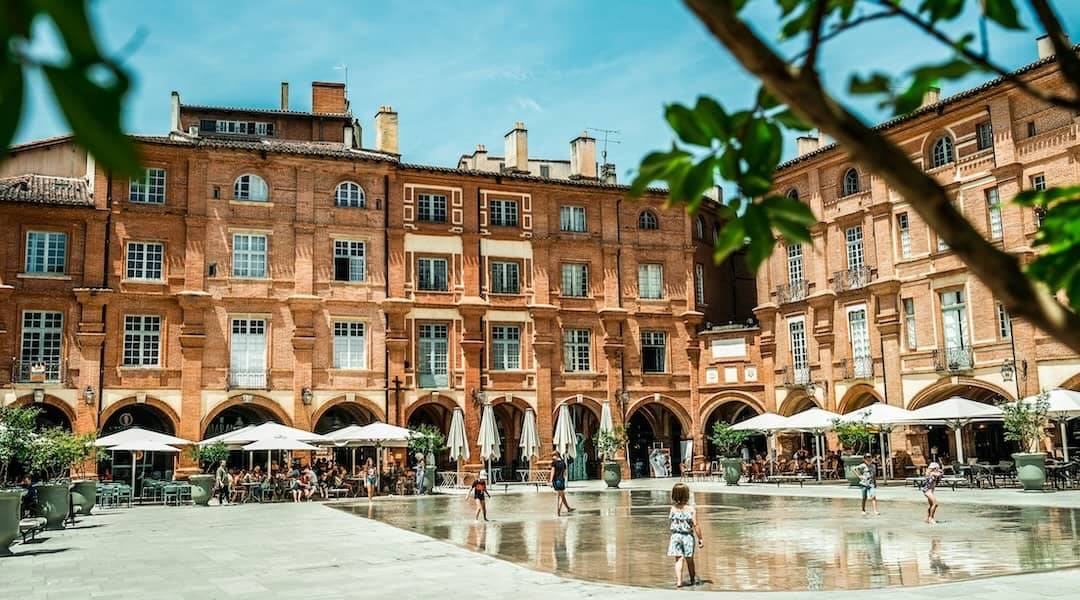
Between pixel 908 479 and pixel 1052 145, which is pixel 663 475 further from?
pixel 1052 145

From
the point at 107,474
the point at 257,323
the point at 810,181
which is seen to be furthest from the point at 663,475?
the point at 107,474

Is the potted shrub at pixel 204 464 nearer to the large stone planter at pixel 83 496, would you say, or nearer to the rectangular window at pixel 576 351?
the large stone planter at pixel 83 496

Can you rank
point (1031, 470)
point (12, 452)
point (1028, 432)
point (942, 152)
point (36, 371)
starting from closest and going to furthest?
point (12, 452), point (1031, 470), point (1028, 432), point (36, 371), point (942, 152)

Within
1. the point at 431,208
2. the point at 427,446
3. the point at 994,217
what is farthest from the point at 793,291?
the point at 427,446

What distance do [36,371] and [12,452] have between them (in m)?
13.3

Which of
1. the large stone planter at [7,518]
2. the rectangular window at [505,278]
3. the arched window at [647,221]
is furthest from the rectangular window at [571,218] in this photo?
the large stone planter at [7,518]

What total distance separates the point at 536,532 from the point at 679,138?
1702 centimetres

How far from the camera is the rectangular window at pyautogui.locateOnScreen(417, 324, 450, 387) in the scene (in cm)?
3853

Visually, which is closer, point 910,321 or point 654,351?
point 910,321

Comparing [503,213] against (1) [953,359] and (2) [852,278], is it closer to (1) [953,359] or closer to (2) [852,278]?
(2) [852,278]

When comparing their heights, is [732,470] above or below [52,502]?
below

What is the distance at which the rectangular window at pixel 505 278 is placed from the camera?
133ft

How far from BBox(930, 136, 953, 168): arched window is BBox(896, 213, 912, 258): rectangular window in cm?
222

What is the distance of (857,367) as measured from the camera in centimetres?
3678
